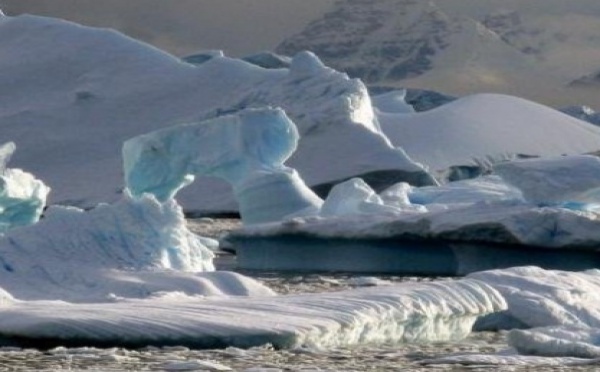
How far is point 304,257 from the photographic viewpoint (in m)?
16.6

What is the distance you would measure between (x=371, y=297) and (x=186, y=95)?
77.9ft

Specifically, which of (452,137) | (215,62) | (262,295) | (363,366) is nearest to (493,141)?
(452,137)

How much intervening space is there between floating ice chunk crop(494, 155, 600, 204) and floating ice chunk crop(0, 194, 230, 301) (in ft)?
14.1

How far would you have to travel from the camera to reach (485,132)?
34.4 metres

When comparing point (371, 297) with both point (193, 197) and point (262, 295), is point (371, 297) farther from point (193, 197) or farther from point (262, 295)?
point (193, 197)

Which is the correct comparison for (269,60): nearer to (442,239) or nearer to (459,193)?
(459,193)

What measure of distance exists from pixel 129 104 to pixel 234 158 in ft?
43.2

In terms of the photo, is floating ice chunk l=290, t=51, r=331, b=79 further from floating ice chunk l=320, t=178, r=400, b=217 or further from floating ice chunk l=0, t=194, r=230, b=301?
floating ice chunk l=0, t=194, r=230, b=301

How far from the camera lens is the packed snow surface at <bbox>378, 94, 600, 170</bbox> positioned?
110ft

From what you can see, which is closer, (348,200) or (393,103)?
(348,200)

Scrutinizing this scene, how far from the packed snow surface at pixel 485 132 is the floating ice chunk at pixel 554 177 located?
56.9 feet

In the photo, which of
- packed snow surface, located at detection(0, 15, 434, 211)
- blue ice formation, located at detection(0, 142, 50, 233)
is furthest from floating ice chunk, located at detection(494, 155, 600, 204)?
packed snow surface, located at detection(0, 15, 434, 211)

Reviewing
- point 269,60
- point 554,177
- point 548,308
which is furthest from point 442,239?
point 269,60

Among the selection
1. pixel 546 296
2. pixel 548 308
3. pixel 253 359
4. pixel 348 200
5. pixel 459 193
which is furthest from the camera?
pixel 459 193
